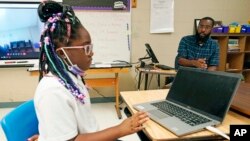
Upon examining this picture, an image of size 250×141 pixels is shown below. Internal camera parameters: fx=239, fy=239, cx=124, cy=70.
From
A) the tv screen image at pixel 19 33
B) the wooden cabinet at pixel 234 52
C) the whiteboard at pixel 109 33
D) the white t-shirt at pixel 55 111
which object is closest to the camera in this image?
the white t-shirt at pixel 55 111

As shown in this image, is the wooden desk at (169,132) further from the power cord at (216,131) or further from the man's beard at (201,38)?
the man's beard at (201,38)

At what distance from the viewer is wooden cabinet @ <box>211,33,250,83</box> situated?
13.5 ft

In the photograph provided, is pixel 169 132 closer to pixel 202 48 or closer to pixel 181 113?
pixel 181 113

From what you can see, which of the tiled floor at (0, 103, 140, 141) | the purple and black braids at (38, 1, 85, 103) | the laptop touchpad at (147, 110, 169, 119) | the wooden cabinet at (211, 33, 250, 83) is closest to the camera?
the purple and black braids at (38, 1, 85, 103)

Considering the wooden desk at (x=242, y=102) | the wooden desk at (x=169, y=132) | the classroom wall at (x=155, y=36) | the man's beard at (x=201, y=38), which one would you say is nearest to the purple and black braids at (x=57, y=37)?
the wooden desk at (x=169, y=132)

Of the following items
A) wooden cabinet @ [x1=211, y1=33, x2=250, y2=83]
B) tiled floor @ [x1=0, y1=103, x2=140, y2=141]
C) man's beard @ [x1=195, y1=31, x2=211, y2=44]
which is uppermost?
man's beard @ [x1=195, y1=31, x2=211, y2=44]

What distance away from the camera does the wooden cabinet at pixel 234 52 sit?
4.13 metres

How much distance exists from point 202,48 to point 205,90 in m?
2.15

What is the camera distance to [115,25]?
12.5 feet

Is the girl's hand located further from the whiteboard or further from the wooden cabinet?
the wooden cabinet

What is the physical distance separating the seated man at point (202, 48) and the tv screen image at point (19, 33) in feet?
7.00

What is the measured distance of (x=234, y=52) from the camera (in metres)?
4.20

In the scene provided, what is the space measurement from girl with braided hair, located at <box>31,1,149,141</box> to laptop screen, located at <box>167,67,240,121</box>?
350 mm

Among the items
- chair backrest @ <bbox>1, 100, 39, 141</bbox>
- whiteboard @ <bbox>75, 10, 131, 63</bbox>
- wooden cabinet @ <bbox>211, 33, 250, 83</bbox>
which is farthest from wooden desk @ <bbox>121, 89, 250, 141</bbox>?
wooden cabinet @ <bbox>211, 33, 250, 83</bbox>
